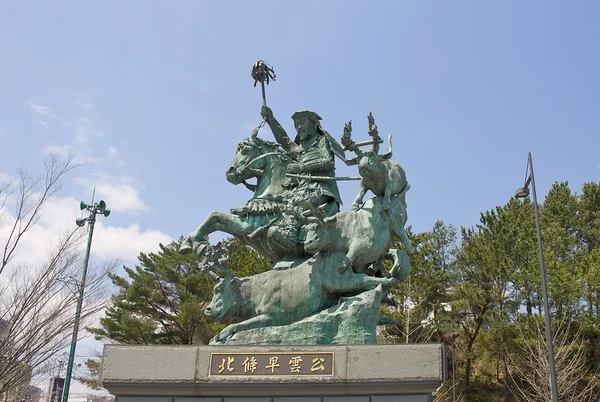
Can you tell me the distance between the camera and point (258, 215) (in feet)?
25.0

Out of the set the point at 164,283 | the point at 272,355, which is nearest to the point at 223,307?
the point at 272,355

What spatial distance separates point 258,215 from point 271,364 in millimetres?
2415

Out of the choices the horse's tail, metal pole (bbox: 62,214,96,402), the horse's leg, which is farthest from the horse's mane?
metal pole (bbox: 62,214,96,402)

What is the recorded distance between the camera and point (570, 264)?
67.2ft

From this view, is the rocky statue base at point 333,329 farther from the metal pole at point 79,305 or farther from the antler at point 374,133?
the metal pole at point 79,305

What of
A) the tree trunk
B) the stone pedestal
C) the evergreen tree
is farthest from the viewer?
the tree trunk


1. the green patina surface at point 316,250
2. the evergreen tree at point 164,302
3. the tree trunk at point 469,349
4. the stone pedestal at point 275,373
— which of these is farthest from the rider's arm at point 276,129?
the tree trunk at point 469,349

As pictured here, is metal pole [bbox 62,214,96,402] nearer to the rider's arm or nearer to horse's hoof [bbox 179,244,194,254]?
horse's hoof [bbox 179,244,194,254]

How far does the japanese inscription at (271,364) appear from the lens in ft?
18.7

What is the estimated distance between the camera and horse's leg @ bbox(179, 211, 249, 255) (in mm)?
7410

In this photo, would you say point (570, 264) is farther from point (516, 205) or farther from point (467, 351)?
point (467, 351)

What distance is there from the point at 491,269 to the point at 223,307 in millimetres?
17351

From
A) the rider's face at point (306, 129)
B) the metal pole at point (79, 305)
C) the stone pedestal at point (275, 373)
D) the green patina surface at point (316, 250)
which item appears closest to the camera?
the stone pedestal at point (275, 373)

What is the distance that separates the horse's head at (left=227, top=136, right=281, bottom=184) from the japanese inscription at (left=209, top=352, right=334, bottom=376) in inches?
126
